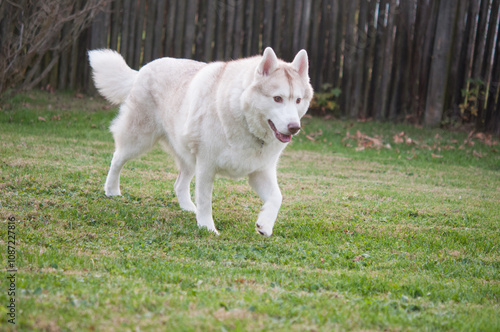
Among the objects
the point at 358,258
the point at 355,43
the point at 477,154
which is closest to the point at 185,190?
the point at 358,258

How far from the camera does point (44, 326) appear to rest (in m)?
2.76

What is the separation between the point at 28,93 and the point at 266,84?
913 centimetres

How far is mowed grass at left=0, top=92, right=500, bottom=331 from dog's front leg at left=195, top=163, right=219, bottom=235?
9.3 inches

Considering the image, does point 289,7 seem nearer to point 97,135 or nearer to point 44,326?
point 97,135

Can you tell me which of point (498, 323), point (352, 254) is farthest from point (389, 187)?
point (498, 323)

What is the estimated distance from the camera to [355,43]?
1252 centimetres

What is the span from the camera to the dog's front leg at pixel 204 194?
5324mm

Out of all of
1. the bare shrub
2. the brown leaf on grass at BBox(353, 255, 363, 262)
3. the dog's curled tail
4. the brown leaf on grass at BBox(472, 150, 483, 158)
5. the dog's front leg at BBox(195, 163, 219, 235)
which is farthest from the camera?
the brown leaf on grass at BBox(472, 150, 483, 158)

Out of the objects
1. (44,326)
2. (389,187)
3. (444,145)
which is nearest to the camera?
(44,326)

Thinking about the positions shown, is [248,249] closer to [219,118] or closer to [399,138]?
[219,118]

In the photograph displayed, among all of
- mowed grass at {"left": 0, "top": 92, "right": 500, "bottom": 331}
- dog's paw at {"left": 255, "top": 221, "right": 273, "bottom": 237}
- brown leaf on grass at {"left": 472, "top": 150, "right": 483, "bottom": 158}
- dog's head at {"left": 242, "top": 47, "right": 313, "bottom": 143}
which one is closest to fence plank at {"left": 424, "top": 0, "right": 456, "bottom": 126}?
brown leaf on grass at {"left": 472, "top": 150, "right": 483, "bottom": 158}

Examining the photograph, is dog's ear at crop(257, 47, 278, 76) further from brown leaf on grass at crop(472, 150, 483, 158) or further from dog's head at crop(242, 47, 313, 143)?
brown leaf on grass at crop(472, 150, 483, 158)

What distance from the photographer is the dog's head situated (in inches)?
190

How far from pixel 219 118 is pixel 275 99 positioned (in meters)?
0.60
